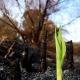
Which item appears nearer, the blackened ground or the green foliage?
the green foliage

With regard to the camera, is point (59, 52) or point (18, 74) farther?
point (18, 74)

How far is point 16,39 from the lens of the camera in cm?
392

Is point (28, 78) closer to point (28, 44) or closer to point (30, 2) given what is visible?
point (28, 44)

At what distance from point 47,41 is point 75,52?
17.5 inches

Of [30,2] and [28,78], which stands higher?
[30,2]

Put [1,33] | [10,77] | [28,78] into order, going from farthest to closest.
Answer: [1,33] < [28,78] < [10,77]

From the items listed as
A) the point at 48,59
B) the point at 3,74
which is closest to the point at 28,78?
the point at 3,74

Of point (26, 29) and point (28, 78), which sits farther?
point (26, 29)

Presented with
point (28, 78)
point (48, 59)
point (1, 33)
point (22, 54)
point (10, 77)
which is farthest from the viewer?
point (1, 33)

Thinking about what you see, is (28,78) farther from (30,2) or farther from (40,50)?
(30,2)

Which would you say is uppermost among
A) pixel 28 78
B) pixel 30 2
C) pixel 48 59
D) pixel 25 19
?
pixel 30 2

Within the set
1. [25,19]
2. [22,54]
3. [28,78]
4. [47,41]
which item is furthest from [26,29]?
[28,78]

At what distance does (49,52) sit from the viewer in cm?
388

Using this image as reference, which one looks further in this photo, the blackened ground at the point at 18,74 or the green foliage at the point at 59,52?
the blackened ground at the point at 18,74
